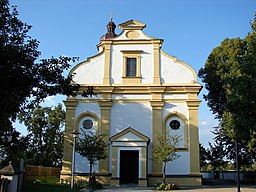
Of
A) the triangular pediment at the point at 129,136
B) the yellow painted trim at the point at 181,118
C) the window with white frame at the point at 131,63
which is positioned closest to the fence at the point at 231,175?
the yellow painted trim at the point at 181,118

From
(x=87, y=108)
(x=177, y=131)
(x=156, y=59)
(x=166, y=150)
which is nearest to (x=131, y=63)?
(x=156, y=59)

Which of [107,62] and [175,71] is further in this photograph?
[107,62]

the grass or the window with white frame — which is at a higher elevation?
the window with white frame

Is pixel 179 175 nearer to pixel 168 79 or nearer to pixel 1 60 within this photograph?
pixel 168 79

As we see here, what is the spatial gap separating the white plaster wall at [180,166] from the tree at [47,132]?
22416mm

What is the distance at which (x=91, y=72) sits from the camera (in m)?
29.0

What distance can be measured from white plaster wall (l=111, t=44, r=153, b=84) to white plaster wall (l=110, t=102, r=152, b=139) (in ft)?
7.44

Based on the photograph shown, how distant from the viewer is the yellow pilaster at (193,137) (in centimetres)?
2600

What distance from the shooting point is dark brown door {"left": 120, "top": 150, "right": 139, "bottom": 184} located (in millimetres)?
26250

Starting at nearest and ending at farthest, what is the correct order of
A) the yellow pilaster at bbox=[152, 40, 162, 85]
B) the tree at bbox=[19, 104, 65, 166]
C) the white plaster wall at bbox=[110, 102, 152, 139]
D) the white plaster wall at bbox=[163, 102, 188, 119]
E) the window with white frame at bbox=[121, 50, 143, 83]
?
the white plaster wall at bbox=[110, 102, 152, 139]
the white plaster wall at bbox=[163, 102, 188, 119]
the yellow pilaster at bbox=[152, 40, 162, 85]
the window with white frame at bbox=[121, 50, 143, 83]
the tree at bbox=[19, 104, 65, 166]

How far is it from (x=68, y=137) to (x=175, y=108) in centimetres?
947

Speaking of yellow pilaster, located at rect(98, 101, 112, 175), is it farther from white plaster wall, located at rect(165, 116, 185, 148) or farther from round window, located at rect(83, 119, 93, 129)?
white plaster wall, located at rect(165, 116, 185, 148)

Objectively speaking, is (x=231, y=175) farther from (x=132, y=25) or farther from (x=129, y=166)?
(x=132, y=25)

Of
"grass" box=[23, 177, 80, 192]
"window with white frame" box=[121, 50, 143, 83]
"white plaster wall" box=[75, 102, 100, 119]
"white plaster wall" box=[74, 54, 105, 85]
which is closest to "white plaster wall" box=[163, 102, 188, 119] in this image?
"window with white frame" box=[121, 50, 143, 83]
